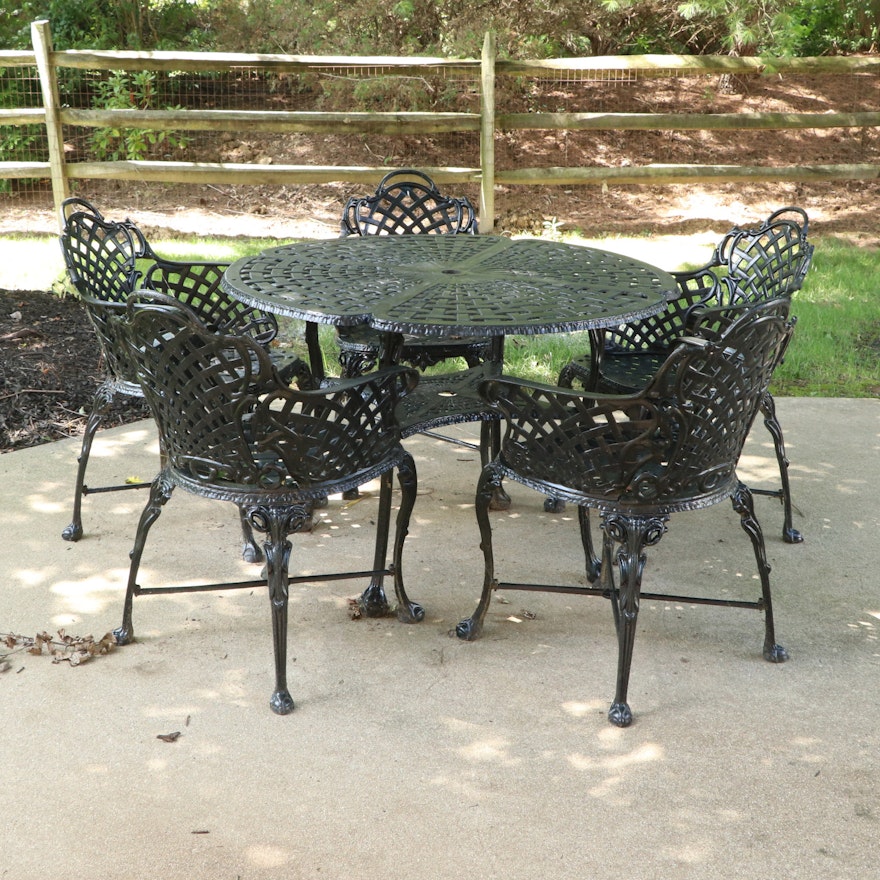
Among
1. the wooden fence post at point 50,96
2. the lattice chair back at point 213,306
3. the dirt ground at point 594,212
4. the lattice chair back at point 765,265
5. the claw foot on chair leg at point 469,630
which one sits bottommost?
the claw foot on chair leg at point 469,630

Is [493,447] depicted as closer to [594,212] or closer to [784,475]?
[784,475]

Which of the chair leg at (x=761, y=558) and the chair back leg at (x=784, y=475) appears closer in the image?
the chair leg at (x=761, y=558)

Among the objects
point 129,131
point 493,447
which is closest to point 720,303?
point 493,447

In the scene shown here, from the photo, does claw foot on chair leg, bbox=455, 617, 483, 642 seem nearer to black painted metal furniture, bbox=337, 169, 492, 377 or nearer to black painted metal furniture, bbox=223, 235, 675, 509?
black painted metal furniture, bbox=223, 235, 675, 509

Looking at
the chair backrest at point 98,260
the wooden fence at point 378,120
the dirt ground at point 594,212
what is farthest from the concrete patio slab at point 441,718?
the dirt ground at point 594,212

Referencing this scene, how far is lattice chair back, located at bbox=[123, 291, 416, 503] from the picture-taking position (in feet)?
8.47

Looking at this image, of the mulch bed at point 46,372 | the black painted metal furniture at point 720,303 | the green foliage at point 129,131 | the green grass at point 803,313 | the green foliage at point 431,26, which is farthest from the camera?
the green foliage at point 129,131

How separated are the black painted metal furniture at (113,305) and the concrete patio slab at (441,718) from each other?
0.29m

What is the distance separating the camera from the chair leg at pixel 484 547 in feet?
9.80

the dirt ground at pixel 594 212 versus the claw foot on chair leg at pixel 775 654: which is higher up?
the dirt ground at pixel 594 212

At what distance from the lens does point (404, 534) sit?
3172 millimetres

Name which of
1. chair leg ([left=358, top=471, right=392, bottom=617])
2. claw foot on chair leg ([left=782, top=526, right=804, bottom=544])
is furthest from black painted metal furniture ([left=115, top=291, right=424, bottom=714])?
claw foot on chair leg ([left=782, top=526, right=804, bottom=544])

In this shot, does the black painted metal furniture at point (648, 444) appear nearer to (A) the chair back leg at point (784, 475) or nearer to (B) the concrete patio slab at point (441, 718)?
(B) the concrete patio slab at point (441, 718)

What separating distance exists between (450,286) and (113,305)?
1.11 m
